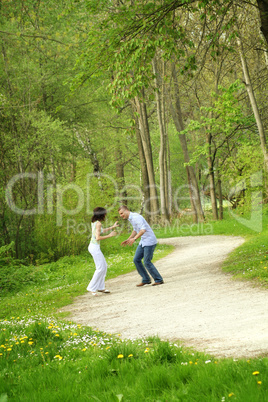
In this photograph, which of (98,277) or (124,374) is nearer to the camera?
(124,374)

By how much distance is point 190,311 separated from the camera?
6.98 m

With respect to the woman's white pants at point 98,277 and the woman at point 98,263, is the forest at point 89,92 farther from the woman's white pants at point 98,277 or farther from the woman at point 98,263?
the woman's white pants at point 98,277

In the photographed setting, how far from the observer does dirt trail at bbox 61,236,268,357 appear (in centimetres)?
490

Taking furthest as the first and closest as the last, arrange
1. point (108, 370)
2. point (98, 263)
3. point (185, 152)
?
point (185, 152)
point (98, 263)
point (108, 370)

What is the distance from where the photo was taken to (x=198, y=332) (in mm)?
5457

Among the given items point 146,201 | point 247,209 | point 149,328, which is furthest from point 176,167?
point 149,328

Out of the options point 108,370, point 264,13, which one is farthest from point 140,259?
point 108,370

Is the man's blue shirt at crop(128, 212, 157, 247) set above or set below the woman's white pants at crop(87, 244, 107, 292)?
above

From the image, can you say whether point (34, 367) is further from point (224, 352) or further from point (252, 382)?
point (252, 382)

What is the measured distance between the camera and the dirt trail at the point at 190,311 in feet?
16.1

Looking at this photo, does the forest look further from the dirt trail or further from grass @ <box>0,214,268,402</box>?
grass @ <box>0,214,268,402</box>

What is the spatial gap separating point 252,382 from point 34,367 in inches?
96.1

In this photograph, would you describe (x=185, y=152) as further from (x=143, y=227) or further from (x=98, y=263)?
(x=98, y=263)

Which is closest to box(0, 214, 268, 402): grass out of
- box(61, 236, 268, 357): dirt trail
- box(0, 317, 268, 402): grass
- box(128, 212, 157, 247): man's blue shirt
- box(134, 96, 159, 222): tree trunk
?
box(0, 317, 268, 402): grass
